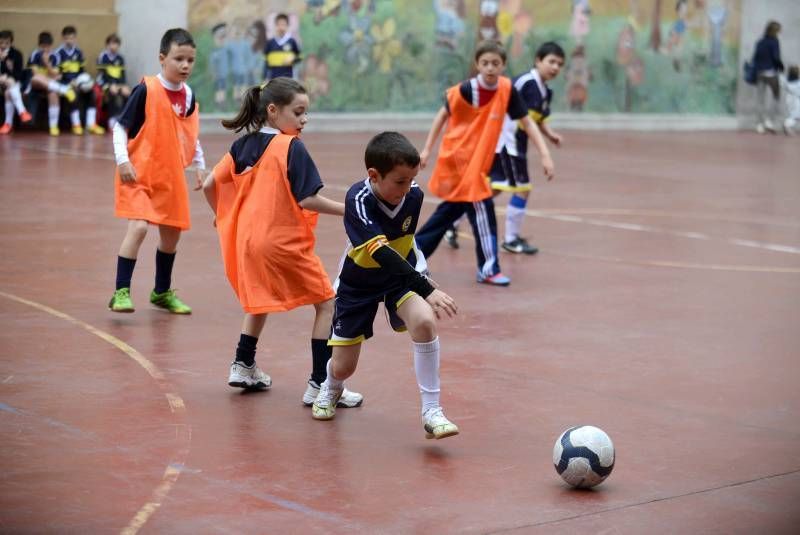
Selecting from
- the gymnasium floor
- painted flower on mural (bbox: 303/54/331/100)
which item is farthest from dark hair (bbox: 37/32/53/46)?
the gymnasium floor

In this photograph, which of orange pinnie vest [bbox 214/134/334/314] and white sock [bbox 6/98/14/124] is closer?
orange pinnie vest [bbox 214/134/334/314]

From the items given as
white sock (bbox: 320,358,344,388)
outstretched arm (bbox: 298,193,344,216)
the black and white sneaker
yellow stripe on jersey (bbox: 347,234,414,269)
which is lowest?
the black and white sneaker

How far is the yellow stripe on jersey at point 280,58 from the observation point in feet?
79.7

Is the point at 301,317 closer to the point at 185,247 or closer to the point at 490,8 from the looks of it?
the point at 185,247

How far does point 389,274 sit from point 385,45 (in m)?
20.8

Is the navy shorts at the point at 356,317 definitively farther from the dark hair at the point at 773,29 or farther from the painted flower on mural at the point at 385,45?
the dark hair at the point at 773,29

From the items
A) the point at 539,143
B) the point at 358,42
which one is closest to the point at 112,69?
the point at 358,42

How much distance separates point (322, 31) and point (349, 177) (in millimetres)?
8826

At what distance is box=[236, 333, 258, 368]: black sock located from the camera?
22.5ft

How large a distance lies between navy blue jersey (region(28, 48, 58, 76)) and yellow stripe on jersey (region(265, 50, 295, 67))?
3869 millimetres

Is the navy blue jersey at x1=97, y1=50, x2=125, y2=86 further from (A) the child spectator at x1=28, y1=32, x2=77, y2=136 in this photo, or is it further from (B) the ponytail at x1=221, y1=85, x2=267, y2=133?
(B) the ponytail at x1=221, y1=85, x2=267, y2=133

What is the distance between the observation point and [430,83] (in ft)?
89.9

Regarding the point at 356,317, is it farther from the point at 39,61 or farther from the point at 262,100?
the point at 39,61

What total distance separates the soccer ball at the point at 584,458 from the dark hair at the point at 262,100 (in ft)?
7.77
